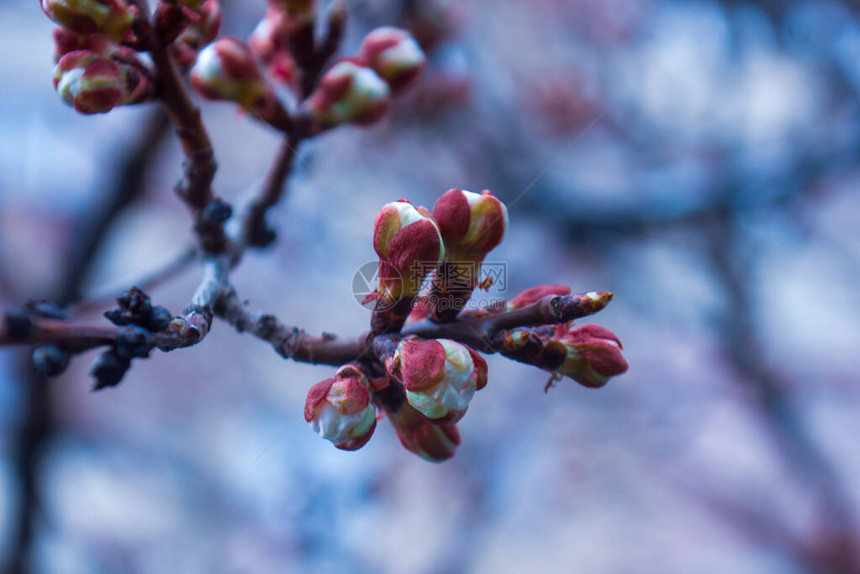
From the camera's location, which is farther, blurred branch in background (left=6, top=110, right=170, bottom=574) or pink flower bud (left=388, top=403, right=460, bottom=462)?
blurred branch in background (left=6, top=110, right=170, bottom=574)

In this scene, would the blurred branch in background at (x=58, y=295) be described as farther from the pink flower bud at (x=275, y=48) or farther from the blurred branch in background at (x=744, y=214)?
the blurred branch in background at (x=744, y=214)

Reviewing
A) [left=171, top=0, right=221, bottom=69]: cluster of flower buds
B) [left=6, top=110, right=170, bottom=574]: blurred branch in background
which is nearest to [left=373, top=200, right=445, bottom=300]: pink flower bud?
[left=171, top=0, right=221, bottom=69]: cluster of flower buds

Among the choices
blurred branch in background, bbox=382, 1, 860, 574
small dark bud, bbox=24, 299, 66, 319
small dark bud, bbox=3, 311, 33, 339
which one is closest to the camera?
small dark bud, bbox=3, 311, 33, 339

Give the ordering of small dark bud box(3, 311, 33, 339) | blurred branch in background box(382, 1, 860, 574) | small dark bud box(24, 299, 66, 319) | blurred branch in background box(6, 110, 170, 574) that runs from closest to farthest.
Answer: small dark bud box(3, 311, 33, 339) < small dark bud box(24, 299, 66, 319) < blurred branch in background box(6, 110, 170, 574) < blurred branch in background box(382, 1, 860, 574)

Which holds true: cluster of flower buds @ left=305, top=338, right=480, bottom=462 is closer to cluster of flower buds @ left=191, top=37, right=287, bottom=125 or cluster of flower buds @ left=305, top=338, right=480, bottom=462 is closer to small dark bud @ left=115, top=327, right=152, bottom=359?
small dark bud @ left=115, top=327, right=152, bottom=359

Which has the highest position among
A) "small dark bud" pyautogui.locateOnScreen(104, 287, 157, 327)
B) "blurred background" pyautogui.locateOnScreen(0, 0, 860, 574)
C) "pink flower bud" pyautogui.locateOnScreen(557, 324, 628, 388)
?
"pink flower bud" pyautogui.locateOnScreen(557, 324, 628, 388)

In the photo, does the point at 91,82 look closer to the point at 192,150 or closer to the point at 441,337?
the point at 192,150

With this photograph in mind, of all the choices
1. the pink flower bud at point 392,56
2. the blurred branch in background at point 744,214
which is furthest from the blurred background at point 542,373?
the pink flower bud at point 392,56

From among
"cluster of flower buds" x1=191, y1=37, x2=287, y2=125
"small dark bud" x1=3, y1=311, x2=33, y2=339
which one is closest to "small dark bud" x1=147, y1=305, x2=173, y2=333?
"small dark bud" x1=3, y1=311, x2=33, y2=339

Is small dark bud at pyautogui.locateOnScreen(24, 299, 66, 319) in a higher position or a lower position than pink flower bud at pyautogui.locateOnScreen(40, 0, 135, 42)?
lower
